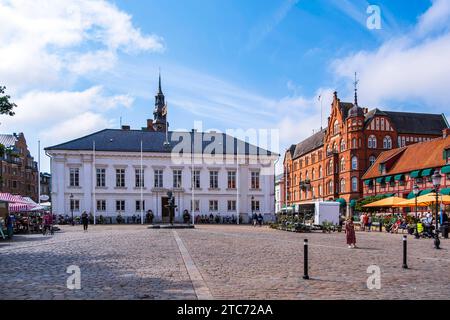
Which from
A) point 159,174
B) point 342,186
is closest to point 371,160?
point 342,186

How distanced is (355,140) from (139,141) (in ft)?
104

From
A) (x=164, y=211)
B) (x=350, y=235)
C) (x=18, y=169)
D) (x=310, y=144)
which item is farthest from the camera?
(x=18, y=169)

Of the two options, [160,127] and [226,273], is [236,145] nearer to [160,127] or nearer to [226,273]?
[160,127]

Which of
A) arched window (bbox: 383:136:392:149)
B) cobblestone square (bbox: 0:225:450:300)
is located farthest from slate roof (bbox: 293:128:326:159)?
cobblestone square (bbox: 0:225:450:300)

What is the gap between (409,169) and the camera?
5419 centimetres

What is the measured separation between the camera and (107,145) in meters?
59.8

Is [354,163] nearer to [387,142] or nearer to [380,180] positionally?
[387,142]

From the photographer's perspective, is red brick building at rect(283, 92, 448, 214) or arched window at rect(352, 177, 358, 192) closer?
red brick building at rect(283, 92, 448, 214)

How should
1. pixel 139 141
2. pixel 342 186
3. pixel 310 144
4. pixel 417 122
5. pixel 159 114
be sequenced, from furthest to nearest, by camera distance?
pixel 310 144 → pixel 159 114 → pixel 417 122 → pixel 342 186 → pixel 139 141

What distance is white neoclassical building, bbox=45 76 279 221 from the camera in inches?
2281

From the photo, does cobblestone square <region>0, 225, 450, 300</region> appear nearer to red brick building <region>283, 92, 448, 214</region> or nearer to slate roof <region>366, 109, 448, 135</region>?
red brick building <region>283, 92, 448, 214</region>

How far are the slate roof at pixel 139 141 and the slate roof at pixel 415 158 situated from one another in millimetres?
15096
